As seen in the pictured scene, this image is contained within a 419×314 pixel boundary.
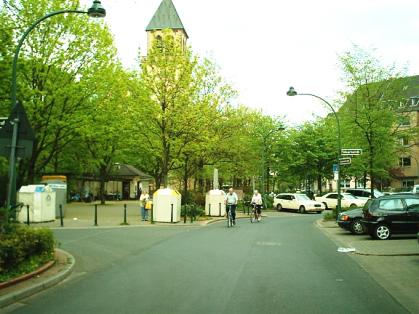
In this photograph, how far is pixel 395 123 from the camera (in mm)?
27656

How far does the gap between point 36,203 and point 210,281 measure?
15.9 meters

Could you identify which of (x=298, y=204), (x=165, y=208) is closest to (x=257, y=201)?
(x=165, y=208)

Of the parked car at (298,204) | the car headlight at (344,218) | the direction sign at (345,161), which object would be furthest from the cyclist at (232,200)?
the parked car at (298,204)

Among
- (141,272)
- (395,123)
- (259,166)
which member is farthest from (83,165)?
(141,272)

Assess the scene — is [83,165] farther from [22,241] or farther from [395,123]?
[22,241]

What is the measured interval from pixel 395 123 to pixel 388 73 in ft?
9.05

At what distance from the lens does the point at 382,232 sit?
55.3 feet

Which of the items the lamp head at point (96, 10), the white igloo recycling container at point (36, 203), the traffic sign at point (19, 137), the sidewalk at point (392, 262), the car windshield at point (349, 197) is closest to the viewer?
the sidewalk at point (392, 262)

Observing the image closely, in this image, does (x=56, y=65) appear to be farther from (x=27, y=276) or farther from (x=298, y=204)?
(x=298, y=204)

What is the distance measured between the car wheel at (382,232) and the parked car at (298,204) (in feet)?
78.5

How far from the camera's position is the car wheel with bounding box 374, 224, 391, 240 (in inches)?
662

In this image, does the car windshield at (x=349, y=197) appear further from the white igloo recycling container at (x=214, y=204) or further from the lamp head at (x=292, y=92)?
the lamp head at (x=292, y=92)

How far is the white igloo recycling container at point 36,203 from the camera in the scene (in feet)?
74.4

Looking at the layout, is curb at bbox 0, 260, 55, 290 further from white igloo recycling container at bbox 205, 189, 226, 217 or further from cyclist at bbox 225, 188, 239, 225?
white igloo recycling container at bbox 205, 189, 226, 217
